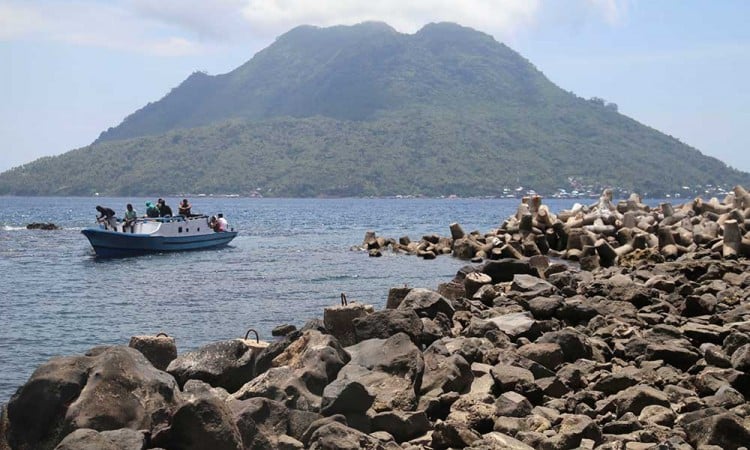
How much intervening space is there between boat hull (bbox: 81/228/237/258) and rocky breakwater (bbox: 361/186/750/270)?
29.2 ft

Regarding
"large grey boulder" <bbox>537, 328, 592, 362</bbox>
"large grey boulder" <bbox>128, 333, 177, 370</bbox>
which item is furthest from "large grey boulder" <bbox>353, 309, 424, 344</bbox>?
"large grey boulder" <bbox>128, 333, 177, 370</bbox>

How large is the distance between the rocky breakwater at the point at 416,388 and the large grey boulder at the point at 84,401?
1 cm

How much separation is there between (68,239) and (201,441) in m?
50.8

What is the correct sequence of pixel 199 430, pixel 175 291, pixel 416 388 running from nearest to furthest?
pixel 199 430, pixel 416 388, pixel 175 291

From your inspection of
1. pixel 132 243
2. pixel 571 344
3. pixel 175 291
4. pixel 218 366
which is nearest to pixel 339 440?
pixel 218 366

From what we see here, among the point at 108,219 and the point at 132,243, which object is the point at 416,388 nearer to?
the point at 132,243

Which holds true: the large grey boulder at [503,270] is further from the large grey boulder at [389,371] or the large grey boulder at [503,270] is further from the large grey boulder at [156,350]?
the large grey boulder at [156,350]

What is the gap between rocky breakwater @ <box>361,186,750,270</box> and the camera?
2970 centimetres

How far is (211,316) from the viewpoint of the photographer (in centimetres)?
2230

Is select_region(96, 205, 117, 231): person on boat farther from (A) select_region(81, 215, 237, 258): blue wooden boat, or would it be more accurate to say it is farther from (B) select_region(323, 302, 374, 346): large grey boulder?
(B) select_region(323, 302, 374, 346): large grey boulder

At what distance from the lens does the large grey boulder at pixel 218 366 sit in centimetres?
1136

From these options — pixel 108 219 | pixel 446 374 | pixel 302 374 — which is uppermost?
pixel 108 219

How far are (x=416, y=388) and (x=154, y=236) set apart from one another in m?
34.1

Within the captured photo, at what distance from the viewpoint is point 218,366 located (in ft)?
37.7
